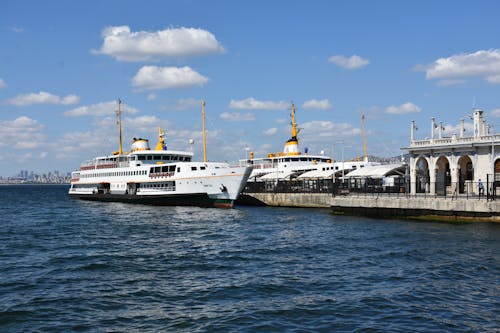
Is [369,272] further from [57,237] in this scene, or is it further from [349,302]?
[57,237]

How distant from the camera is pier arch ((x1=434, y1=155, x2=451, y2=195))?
136 feet

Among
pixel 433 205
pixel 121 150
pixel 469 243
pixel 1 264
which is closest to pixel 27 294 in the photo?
pixel 1 264

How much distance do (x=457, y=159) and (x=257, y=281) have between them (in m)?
30.1

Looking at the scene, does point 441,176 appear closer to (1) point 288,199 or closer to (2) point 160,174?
(1) point 288,199

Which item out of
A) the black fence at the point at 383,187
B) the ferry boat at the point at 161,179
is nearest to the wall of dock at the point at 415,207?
the black fence at the point at 383,187

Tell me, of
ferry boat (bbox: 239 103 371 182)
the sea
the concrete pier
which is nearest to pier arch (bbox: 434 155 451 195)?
the concrete pier

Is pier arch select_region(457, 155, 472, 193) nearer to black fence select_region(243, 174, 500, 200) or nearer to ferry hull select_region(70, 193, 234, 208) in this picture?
black fence select_region(243, 174, 500, 200)

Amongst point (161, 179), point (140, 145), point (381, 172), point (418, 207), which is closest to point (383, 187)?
point (381, 172)

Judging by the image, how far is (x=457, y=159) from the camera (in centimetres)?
4353

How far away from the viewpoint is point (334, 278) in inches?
787

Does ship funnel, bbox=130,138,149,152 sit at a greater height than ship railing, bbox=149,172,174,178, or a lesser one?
greater

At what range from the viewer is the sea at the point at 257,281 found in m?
14.9

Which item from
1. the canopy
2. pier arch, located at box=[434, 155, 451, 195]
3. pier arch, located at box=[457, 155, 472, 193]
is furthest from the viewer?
the canopy

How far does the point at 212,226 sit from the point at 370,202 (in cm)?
1389
